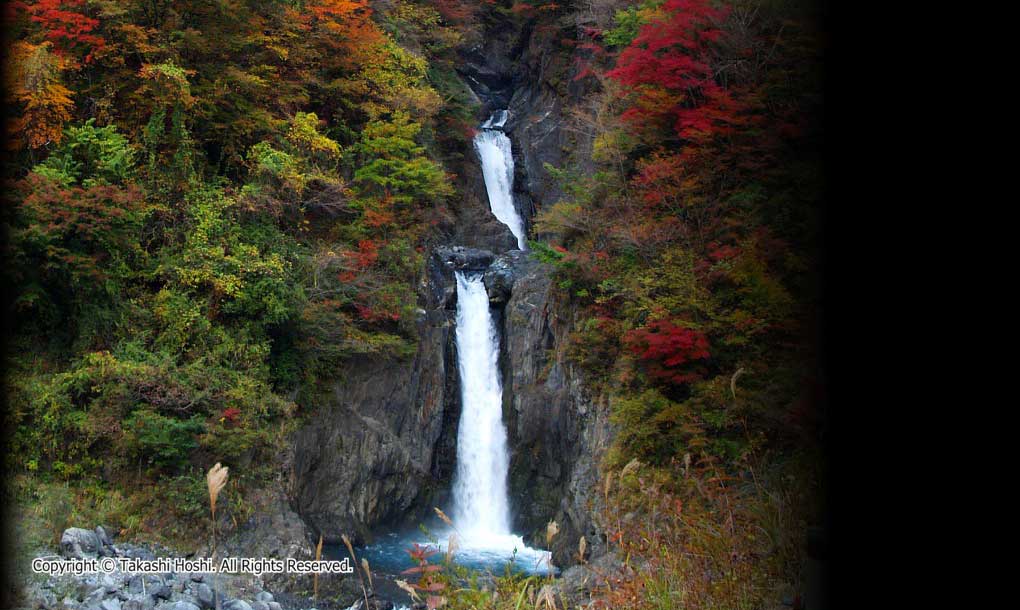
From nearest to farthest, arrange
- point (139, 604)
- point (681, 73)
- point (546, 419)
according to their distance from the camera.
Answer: point (139, 604) < point (681, 73) < point (546, 419)

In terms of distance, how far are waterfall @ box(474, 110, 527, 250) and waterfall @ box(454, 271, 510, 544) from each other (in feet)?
15.2

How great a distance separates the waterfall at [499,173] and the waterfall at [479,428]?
182 inches

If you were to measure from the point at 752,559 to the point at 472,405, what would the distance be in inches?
522

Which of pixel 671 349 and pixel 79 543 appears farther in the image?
pixel 671 349

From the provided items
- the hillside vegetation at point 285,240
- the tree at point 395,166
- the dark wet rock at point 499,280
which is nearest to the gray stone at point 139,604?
the hillside vegetation at point 285,240

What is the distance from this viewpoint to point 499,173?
74.1 feet

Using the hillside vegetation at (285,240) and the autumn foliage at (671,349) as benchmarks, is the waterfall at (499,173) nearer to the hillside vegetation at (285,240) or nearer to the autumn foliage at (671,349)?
the hillside vegetation at (285,240)

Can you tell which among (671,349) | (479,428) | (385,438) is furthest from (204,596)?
(479,428)

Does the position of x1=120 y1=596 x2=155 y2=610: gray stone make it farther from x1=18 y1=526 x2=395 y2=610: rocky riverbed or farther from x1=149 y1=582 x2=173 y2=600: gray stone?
x1=149 y1=582 x2=173 y2=600: gray stone

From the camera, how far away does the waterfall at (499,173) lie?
2167cm

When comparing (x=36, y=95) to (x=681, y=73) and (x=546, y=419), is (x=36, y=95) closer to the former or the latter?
(x=681, y=73)

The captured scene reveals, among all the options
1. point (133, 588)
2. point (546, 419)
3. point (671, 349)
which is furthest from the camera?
point (546, 419)

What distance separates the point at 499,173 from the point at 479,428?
34.0 feet

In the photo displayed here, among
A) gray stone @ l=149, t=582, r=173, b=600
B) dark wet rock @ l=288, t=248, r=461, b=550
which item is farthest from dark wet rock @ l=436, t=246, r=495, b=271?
gray stone @ l=149, t=582, r=173, b=600
